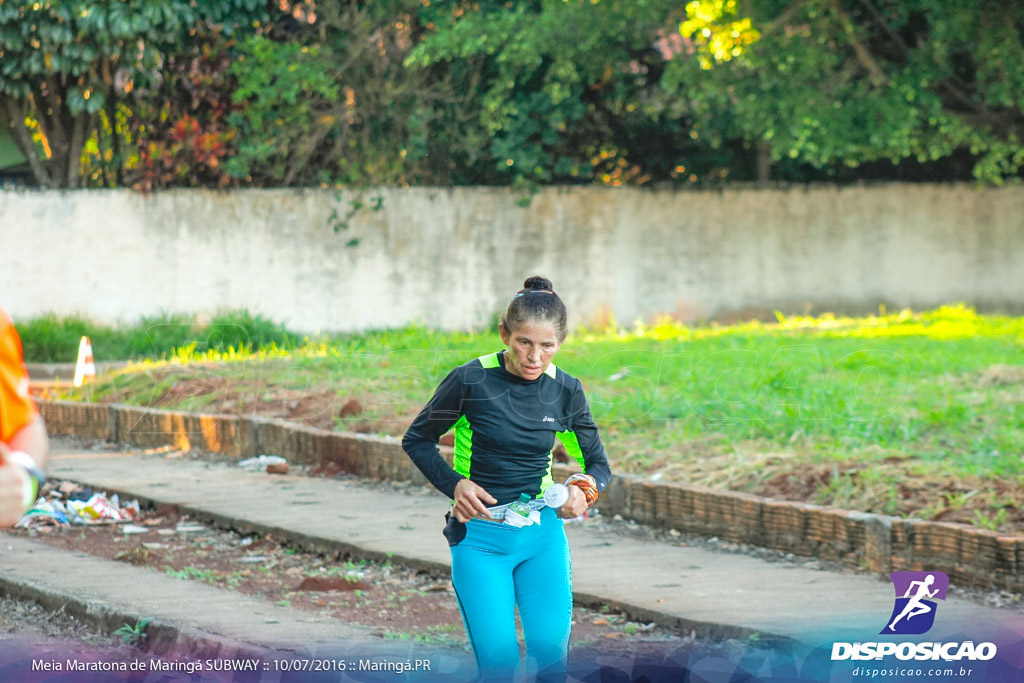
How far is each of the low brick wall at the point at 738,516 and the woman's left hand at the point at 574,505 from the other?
279 cm

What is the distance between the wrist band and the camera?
8.39 ft

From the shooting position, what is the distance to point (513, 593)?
13.5 feet

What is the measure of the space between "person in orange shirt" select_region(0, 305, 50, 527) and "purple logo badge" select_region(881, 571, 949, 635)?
386 centimetres

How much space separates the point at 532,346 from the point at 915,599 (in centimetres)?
276

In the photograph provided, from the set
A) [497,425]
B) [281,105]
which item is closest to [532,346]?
[497,425]

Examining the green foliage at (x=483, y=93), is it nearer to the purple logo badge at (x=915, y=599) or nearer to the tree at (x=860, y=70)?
the tree at (x=860, y=70)

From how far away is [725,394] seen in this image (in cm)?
989

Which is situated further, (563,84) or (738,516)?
(563,84)

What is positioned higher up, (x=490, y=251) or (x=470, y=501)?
(x=490, y=251)

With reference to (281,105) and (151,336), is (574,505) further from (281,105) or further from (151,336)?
(281,105)

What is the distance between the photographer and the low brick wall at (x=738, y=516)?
609 centimetres

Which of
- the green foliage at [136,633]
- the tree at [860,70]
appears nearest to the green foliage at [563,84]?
the tree at [860,70]

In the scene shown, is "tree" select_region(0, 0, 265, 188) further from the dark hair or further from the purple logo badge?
the dark hair

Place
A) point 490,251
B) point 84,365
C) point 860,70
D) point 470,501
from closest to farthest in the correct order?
point 470,501, point 84,365, point 860,70, point 490,251
